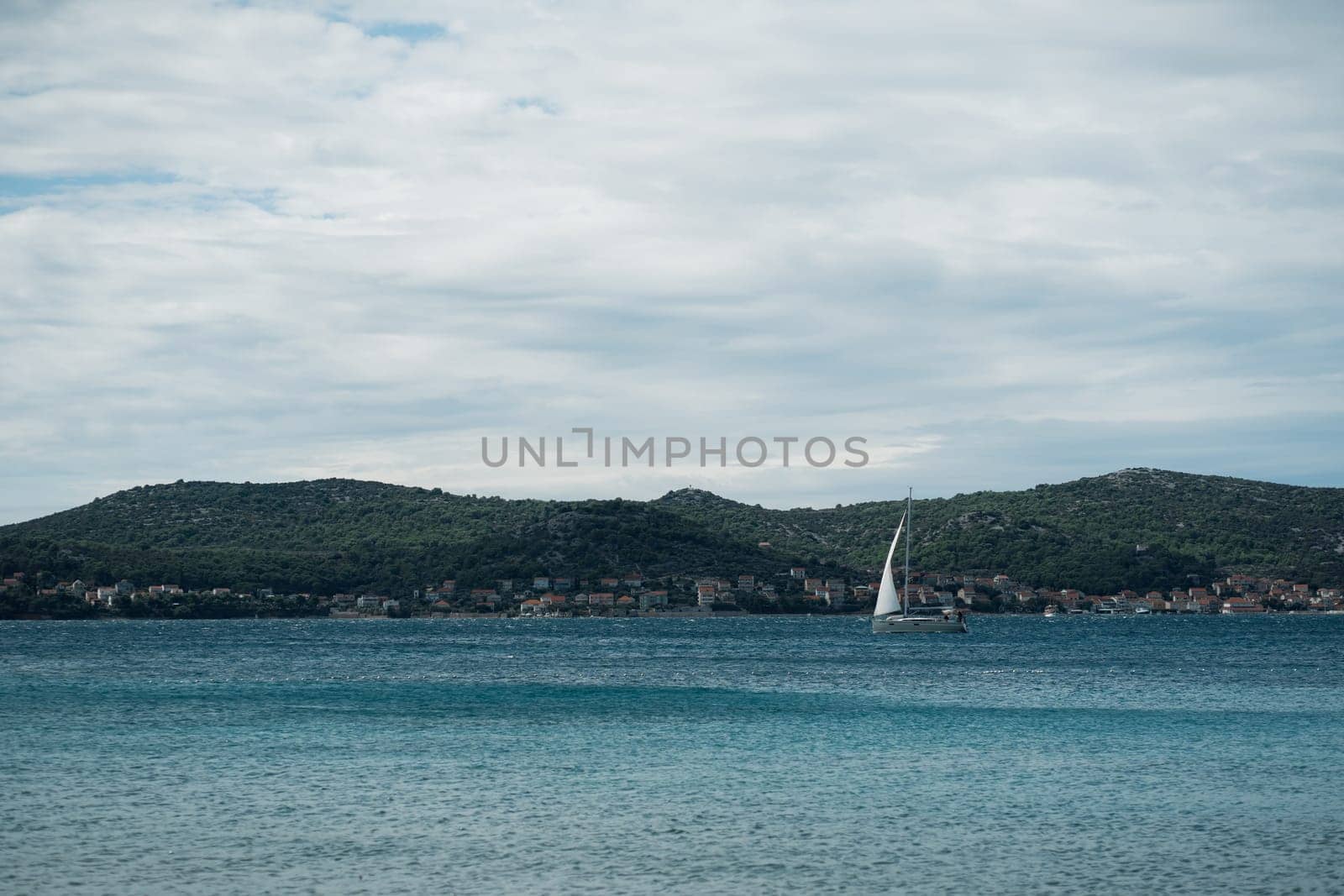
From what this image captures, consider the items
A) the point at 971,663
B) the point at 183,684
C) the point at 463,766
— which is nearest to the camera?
the point at 463,766

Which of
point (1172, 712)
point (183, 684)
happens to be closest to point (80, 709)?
point (183, 684)

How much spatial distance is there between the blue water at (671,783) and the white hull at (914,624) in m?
51.4

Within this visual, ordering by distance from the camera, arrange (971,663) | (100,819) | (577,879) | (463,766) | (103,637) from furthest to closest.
Result: 1. (103,637)
2. (971,663)
3. (463,766)
4. (100,819)
5. (577,879)

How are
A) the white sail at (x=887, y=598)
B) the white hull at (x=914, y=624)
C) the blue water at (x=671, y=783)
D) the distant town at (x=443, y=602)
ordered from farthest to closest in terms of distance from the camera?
the distant town at (x=443, y=602) → the white hull at (x=914, y=624) → the white sail at (x=887, y=598) → the blue water at (x=671, y=783)

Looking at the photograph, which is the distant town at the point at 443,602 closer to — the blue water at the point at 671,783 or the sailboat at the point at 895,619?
the sailboat at the point at 895,619

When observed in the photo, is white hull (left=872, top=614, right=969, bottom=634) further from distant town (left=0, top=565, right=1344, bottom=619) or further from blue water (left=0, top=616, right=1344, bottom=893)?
blue water (left=0, top=616, right=1344, bottom=893)

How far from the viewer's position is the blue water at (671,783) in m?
21.8

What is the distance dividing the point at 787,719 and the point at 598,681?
21.4 metres

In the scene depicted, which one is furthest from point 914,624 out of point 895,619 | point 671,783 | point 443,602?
point 671,783

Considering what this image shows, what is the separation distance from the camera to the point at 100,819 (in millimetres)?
25656

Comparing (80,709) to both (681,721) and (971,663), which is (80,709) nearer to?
(681,721)

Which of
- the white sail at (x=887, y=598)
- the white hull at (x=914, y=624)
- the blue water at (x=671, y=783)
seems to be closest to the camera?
the blue water at (x=671, y=783)

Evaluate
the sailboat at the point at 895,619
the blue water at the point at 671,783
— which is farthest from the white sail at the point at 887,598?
the blue water at the point at 671,783

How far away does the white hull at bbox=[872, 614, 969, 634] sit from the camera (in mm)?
120062
